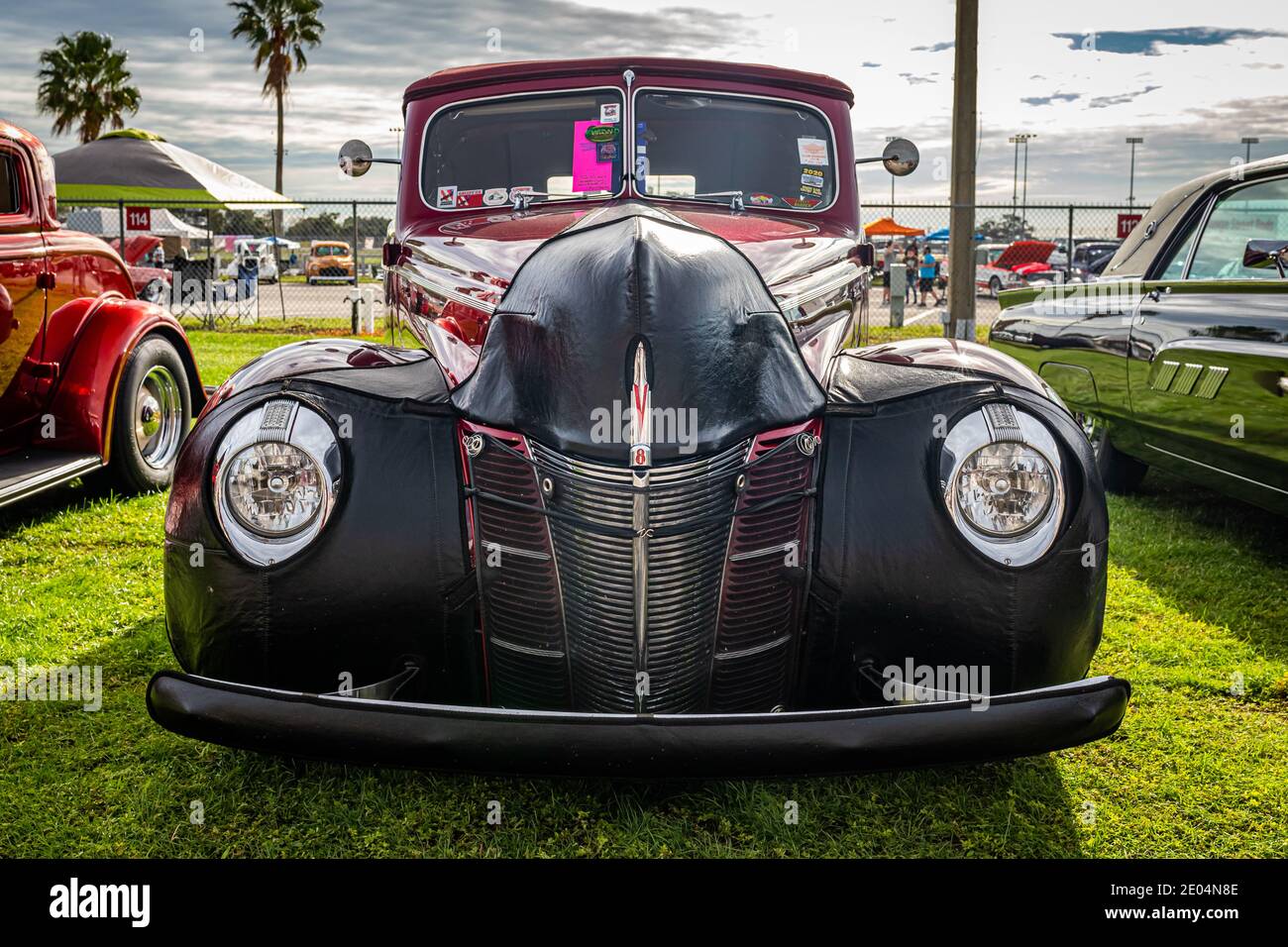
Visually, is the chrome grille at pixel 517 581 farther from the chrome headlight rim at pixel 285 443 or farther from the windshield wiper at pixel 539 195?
the windshield wiper at pixel 539 195

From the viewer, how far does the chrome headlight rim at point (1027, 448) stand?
2.36 meters

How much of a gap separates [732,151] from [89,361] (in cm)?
353

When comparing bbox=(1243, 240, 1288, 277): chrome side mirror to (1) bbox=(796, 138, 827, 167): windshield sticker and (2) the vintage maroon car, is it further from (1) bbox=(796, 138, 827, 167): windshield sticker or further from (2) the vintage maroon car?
(2) the vintage maroon car

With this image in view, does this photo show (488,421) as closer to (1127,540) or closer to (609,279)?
(609,279)

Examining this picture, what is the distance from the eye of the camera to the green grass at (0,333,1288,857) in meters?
2.49

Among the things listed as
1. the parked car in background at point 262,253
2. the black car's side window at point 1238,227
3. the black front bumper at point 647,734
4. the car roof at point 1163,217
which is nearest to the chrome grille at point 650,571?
the black front bumper at point 647,734

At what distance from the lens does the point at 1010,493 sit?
2.38 meters

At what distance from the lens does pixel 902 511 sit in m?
2.39

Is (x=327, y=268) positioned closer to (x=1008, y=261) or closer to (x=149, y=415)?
(x=1008, y=261)

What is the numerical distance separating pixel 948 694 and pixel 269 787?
172cm

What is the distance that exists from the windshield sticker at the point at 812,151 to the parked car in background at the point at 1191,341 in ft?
6.01

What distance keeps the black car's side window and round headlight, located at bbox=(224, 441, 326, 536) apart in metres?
3.96

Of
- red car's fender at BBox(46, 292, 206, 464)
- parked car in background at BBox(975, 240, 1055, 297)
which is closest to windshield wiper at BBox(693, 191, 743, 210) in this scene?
red car's fender at BBox(46, 292, 206, 464)
